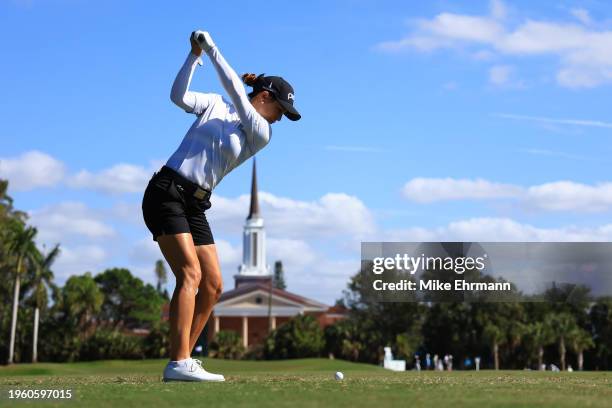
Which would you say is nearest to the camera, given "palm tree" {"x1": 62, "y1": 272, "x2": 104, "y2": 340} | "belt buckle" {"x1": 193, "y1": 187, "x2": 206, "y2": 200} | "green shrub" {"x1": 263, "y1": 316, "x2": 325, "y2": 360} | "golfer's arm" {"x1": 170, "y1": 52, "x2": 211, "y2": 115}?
"belt buckle" {"x1": 193, "y1": 187, "x2": 206, "y2": 200}

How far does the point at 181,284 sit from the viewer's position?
7.98 m

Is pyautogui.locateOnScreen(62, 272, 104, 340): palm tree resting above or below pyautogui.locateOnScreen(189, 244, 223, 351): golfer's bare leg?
above

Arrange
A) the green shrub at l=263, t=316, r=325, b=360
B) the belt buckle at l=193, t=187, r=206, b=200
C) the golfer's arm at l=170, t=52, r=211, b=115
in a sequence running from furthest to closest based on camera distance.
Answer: the green shrub at l=263, t=316, r=325, b=360, the golfer's arm at l=170, t=52, r=211, b=115, the belt buckle at l=193, t=187, r=206, b=200

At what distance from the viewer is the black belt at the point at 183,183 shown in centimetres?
799

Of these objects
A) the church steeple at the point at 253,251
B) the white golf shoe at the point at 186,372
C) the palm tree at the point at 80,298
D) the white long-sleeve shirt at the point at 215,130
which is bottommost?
the white golf shoe at the point at 186,372

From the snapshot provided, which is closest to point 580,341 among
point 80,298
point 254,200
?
point 80,298

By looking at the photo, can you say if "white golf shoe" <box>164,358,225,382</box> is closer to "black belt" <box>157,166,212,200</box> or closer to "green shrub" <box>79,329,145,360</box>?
"black belt" <box>157,166,212,200</box>

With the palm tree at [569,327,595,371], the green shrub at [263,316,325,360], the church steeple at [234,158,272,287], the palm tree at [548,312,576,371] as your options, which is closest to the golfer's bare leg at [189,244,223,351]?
the green shrub at [263,316,325,360]

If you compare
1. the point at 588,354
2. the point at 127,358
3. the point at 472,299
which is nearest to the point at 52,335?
the point at 127,358

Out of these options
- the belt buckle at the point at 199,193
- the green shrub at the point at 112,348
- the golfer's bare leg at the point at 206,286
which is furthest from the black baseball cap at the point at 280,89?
the green shrub at the point at 112,348

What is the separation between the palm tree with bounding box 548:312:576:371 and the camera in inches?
3155

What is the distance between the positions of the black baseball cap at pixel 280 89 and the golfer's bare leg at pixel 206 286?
1.37 meters

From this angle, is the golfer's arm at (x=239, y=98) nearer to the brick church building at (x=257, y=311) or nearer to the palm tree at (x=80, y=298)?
the palm tree at (x=80, y=298)

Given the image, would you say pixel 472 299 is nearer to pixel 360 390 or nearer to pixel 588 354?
pixel 588 354
